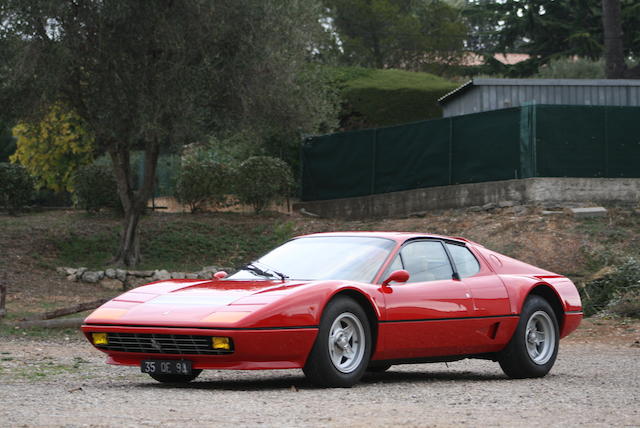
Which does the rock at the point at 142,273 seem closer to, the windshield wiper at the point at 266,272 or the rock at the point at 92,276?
the rock at the point at 92,276

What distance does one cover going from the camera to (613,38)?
30656mm

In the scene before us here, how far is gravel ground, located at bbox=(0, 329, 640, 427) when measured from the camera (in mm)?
6633

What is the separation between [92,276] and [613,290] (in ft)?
35.0

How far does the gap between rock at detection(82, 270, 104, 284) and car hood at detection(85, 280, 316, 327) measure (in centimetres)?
1300

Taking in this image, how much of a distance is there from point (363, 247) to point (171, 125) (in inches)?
543

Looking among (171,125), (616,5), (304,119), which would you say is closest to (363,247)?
(171,125)

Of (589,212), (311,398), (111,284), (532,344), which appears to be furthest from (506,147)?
(311,398)

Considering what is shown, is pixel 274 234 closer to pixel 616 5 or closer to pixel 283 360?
pixel 616 5

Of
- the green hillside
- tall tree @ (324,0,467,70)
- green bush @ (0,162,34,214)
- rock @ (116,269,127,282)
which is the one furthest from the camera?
tall tree @ (324,0,467,70)

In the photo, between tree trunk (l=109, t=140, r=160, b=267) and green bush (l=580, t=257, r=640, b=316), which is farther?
tree trunk (l=109, t=140, r=160, b=267)

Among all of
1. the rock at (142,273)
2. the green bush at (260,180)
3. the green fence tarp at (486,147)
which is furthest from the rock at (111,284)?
the green fence tarp at (486,147)

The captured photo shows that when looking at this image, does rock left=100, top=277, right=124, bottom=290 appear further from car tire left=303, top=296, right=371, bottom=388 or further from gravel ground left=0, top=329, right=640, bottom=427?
car tire left=303, top=296, right=371, bottom=388

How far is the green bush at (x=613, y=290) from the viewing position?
17.4m

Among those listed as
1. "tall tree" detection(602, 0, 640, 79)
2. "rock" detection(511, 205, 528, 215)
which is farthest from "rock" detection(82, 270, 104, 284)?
"tall tree" detection(602, 0, 640, 79)
